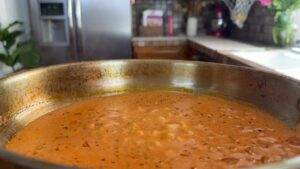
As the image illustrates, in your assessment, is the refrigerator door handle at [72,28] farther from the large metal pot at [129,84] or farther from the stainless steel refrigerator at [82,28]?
the large metal pot at [129,84]

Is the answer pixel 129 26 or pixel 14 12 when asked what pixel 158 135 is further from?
pixel 14 12

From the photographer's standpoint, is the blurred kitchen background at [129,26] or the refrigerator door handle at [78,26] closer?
the blurred kitchen background at [129,26]

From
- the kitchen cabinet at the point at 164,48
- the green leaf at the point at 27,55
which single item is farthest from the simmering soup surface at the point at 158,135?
the green leaf at the point at 27,55

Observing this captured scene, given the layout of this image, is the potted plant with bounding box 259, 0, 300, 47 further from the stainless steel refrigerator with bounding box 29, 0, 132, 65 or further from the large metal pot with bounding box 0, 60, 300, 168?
the stainless steel refrigerator with bounding box 29, 0, 132, 65

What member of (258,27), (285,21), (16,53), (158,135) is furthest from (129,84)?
(16,53)

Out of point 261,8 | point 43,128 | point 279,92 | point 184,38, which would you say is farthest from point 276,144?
point 184,38

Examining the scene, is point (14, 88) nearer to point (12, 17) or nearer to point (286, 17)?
point (286, 17)
